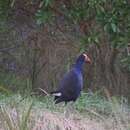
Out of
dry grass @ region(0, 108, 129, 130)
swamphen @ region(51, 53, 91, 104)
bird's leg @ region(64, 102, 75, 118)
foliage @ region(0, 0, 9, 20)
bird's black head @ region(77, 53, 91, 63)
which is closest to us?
dry grass @ region(0, 108, 129, 130)

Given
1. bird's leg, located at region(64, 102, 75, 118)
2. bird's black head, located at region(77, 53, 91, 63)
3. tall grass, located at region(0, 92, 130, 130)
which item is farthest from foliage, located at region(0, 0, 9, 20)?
bird's leg, located at region(64, 102, 75, 118)

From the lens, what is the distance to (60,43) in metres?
9.53

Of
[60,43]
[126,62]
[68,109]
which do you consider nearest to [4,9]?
[60,43]

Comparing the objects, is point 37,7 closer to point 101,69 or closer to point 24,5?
point 24,5

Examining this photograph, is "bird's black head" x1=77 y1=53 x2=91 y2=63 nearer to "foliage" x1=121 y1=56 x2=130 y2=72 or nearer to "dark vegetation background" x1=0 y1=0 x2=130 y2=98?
"dark vegetation background" x1=0 y1=0 x2=130 y2=98

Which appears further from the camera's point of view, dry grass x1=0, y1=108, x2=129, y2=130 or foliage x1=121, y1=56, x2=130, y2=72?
foliage x1=121, y1=56, x2=130, y2=72

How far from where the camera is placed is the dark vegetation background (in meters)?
8.96

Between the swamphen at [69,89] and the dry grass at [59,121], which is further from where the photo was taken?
the swamphen at [69,89]

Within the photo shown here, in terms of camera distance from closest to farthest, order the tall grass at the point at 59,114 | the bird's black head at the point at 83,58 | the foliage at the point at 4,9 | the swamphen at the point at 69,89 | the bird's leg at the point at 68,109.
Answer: the tall grass at the point at 59,114
the bird's leg at the point at 68,109
the swamphen at the point at 69,89
the bird's black head at the point at 83,58
the foliage at the point at 4,9

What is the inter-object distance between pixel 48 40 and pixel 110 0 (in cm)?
128

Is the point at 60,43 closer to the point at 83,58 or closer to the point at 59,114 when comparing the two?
the point at 83,58

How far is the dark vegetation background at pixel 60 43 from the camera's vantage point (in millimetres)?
8961

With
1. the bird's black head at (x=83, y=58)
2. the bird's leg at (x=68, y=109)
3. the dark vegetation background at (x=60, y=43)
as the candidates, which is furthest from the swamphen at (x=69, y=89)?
the dark vegetation background at (x=60, y=43)

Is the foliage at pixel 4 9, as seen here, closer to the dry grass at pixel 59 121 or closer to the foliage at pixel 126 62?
the foliage at pixel 126 62
